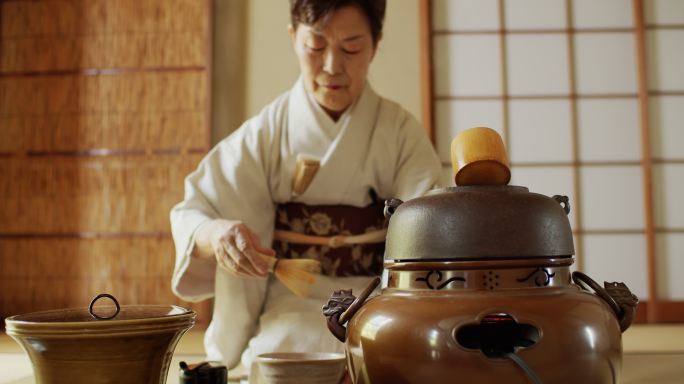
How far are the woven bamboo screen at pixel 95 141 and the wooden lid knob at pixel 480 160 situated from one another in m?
3.34

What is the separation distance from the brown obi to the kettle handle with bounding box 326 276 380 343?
0.94 metres

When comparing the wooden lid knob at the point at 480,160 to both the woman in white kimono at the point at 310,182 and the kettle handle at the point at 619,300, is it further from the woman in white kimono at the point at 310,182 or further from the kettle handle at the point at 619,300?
the woman in white kimono at the point at 310,182

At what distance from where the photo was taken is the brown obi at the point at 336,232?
1892mm

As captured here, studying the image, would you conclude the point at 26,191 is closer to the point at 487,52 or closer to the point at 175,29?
the point at 175,29

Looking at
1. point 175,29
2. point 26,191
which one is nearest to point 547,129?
point 175,29

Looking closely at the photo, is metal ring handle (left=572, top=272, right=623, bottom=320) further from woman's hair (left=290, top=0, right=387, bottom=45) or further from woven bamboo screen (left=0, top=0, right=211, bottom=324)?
woven bamboo screen (left=0, top=0, right=211, bottom=324)

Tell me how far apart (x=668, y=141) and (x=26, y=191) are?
400cm

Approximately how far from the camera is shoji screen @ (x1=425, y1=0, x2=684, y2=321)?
13.3ft

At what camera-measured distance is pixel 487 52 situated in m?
4.20

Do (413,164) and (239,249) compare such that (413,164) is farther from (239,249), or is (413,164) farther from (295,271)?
(239,249)

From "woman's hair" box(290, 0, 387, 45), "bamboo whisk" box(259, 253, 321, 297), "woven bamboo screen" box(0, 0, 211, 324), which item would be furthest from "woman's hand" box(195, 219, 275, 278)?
"woven bamboo screen" box(0, 0, 211, 324)

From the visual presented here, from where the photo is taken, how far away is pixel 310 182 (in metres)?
1.88

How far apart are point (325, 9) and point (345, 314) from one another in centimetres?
112

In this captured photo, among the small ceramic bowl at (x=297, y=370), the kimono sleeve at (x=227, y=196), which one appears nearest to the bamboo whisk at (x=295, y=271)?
the kimono sleeve at (x=227, y=196)
